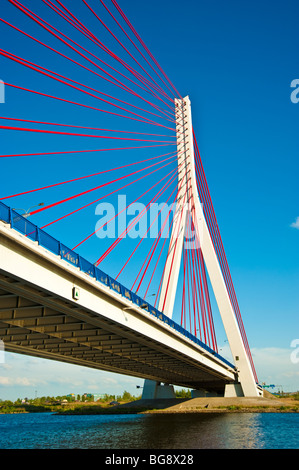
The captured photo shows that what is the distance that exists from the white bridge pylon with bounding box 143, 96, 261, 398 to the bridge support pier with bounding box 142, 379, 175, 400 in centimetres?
1211

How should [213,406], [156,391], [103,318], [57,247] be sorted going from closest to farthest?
[57,247], [103,318], [213,406], [156,391]

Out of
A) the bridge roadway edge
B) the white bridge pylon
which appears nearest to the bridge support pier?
the bridge roadway edge

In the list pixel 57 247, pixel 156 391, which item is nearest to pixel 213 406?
pixel 156 391

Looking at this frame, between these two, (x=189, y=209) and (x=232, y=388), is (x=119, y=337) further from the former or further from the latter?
(x=232, y=388)

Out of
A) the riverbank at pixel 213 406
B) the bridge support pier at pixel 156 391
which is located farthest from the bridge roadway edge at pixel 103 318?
the bridge support pier at pixel 156 391

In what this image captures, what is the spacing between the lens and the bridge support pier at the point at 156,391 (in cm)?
5462

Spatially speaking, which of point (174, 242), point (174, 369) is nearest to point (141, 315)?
point (174, 242)

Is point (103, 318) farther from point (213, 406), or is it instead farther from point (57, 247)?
point (213, 406)

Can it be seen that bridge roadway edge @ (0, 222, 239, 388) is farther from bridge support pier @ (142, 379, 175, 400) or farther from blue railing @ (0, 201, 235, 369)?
bridge support pier @ (142, 379, 175, 400)

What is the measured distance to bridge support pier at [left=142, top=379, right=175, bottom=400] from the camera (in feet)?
179

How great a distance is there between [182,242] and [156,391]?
85.3ft

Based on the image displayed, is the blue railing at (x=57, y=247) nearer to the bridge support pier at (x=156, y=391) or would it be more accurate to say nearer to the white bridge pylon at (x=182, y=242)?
the white bridge pylon at (x=182, y=242)

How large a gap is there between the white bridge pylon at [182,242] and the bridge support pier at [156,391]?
12.1m

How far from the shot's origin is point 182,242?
39219 mm
